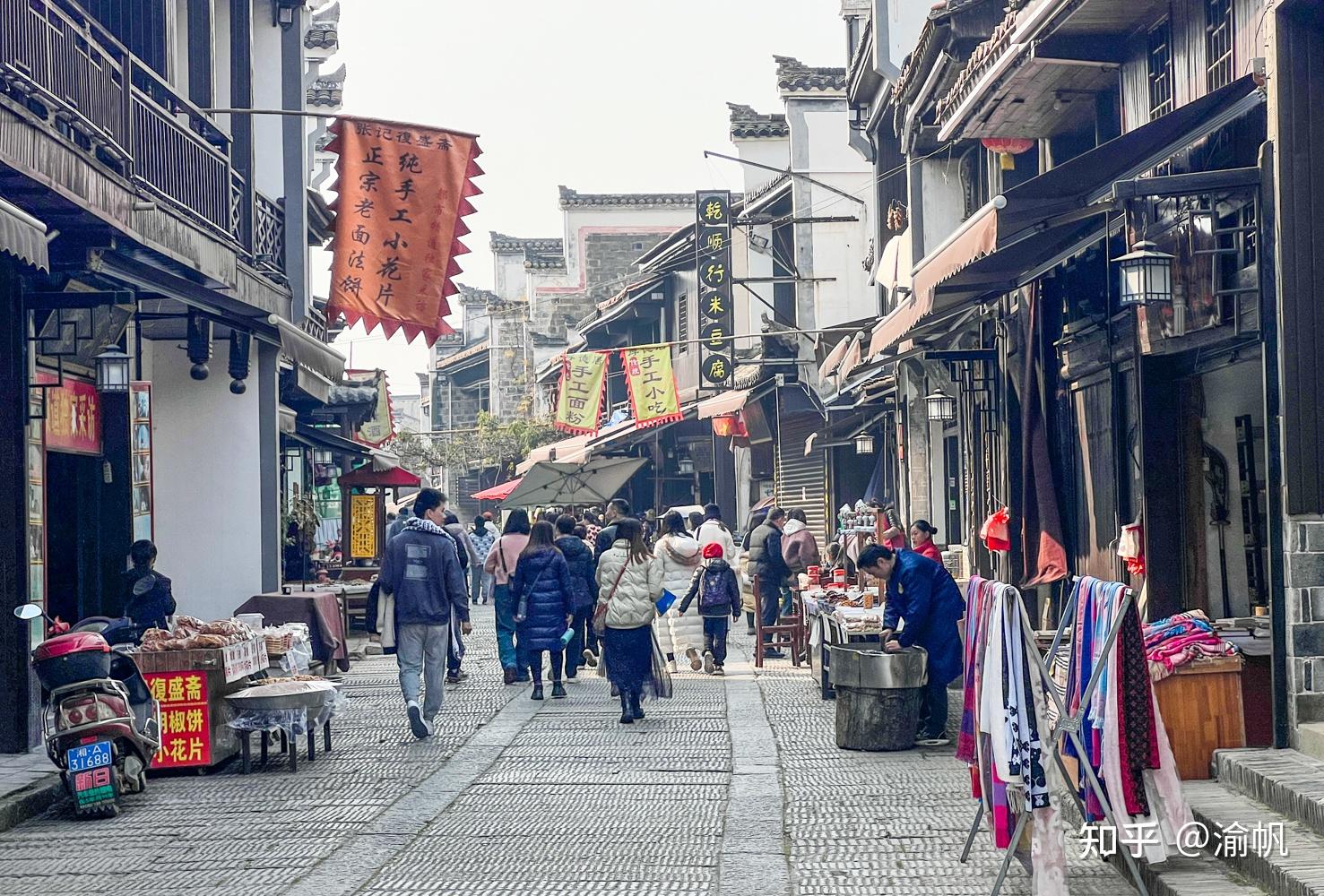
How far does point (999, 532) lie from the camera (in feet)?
48.9

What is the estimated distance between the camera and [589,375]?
3158cm

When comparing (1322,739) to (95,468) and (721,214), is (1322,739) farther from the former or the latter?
(721,214)

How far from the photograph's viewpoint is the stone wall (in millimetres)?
8359

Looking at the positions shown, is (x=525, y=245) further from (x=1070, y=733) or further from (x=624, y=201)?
(x=1070, y=733)

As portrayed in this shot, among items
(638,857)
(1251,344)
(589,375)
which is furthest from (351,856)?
(589,375)

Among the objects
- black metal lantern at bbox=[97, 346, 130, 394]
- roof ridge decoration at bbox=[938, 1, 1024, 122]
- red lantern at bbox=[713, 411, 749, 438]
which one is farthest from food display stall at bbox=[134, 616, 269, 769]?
red lantern at bbox=[713, 411, 749, 438]

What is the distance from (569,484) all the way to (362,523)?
30.6 ft

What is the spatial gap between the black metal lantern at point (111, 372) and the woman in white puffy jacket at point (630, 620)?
175 inches

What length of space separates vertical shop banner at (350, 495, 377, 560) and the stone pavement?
32.8ft

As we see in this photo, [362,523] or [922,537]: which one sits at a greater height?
[362,523]

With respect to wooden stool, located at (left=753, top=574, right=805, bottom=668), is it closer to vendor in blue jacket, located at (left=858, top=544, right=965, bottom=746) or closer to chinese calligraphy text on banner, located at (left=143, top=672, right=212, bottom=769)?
vendor in blue jacket, located at (left=858, top=544, right=965, bottom=746)

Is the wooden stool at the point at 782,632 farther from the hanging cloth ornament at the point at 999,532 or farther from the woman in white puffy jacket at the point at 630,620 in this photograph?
the woman in white puffy jacket at the point at 630,620

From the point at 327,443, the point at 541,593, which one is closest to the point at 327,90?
the point at 327,443

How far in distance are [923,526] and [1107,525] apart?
6.73 ft
